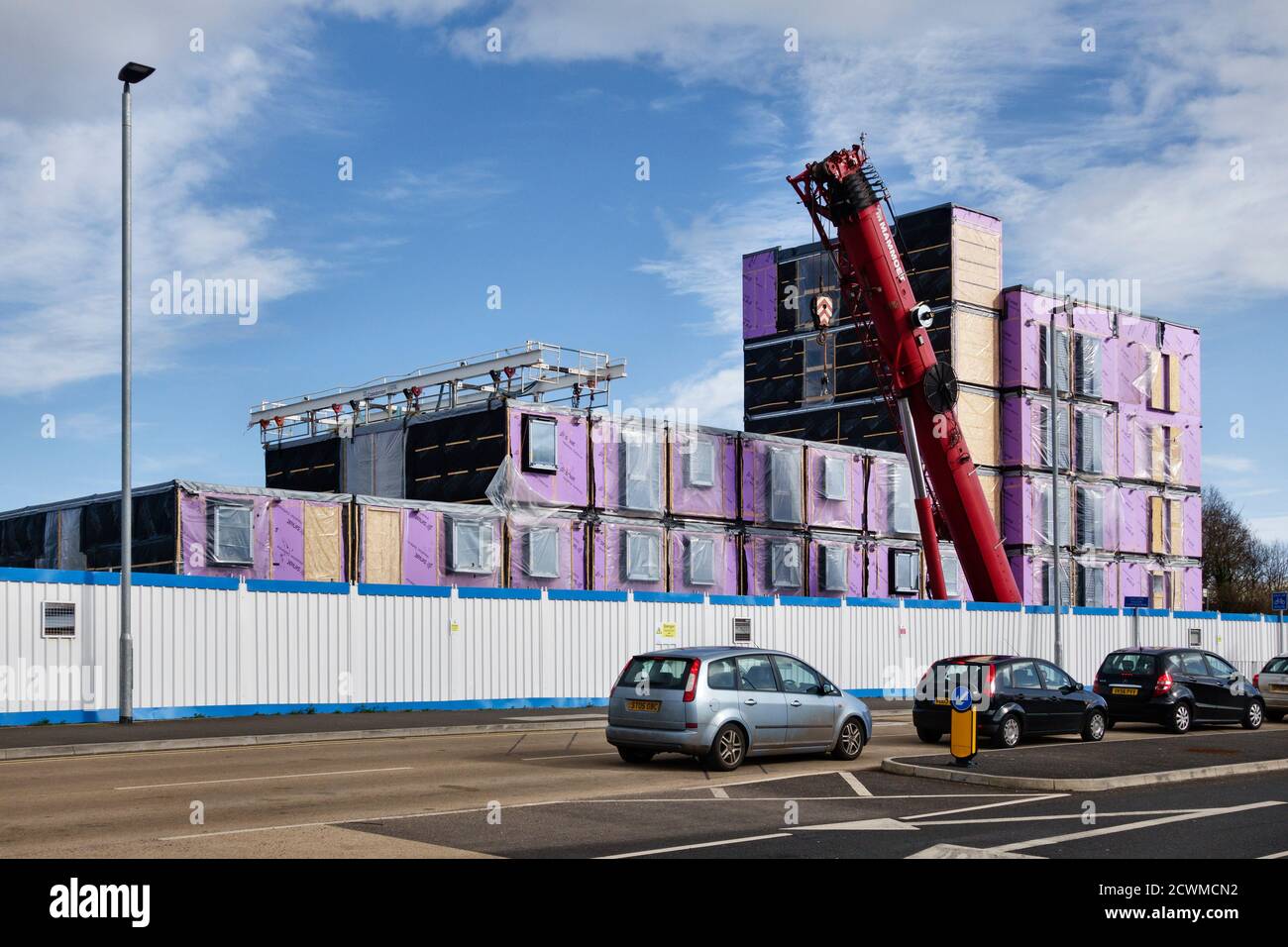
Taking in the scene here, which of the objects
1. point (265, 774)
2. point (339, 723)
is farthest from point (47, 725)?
point (265, 774)

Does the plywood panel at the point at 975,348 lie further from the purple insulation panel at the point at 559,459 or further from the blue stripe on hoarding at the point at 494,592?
the blue stripe on hoarding at the point at 494,592

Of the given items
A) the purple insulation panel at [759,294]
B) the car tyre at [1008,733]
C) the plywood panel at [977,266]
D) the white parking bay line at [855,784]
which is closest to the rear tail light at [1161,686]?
the car tyre at [1008,733]

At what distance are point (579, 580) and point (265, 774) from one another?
1023 inches

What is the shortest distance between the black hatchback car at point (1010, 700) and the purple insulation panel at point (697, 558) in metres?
22.3

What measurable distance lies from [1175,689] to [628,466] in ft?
69.1

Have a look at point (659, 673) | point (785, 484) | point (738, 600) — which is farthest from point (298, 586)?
point (785, 484)

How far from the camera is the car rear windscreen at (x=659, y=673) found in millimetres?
17109

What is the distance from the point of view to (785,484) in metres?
47.1

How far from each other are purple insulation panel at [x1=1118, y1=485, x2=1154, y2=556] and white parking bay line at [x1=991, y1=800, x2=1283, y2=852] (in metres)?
45.7

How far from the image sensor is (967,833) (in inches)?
459

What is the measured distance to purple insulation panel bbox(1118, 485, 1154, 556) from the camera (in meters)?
58.0

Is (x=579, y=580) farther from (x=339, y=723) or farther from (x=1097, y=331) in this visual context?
(x=1097, y=331)

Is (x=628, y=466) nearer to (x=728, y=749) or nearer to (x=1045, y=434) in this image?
(x=1045, y=434)
